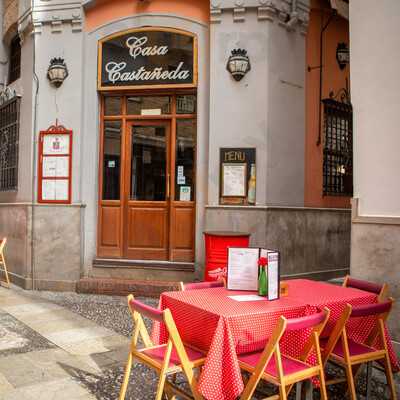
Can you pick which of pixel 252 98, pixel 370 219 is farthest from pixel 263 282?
pixel 252 98

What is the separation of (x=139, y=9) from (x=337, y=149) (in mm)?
4624

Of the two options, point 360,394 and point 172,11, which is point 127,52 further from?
point 360,394

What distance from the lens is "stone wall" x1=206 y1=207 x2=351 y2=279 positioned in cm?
765

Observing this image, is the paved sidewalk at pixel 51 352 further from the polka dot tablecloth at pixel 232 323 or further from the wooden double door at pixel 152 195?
the wooden double door at pixel 152 195

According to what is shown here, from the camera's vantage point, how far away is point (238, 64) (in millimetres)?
7656

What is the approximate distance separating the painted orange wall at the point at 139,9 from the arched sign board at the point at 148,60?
32 centimetres

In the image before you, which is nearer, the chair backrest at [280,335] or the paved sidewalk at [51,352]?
the chair backrest at [280,335]

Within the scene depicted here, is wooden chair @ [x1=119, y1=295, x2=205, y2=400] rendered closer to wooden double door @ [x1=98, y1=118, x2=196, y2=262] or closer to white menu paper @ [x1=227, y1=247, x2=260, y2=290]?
white menu paper @ [x1=227, y1=247, x2=260, y2=290]

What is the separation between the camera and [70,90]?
27.4ft

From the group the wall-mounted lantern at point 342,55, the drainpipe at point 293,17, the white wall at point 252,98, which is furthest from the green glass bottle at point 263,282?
the wall-mounted lantern at point 342,55

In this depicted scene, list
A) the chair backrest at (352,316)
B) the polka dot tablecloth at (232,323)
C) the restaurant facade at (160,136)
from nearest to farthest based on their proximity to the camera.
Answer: the polka dot tablecloth at (232,323), the chair backrest at (352,316), the restaurant facade at (160,136)

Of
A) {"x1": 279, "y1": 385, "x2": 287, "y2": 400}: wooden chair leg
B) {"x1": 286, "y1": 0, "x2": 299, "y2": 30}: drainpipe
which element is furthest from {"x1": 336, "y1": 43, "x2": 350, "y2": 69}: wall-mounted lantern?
{"x1": 279, "y1": 385, "x2": 287, "y2": 400}: wooden chair leg

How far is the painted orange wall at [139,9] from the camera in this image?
814 centimetres

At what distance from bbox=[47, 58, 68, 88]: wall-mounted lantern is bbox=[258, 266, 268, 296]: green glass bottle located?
19.9 ft
